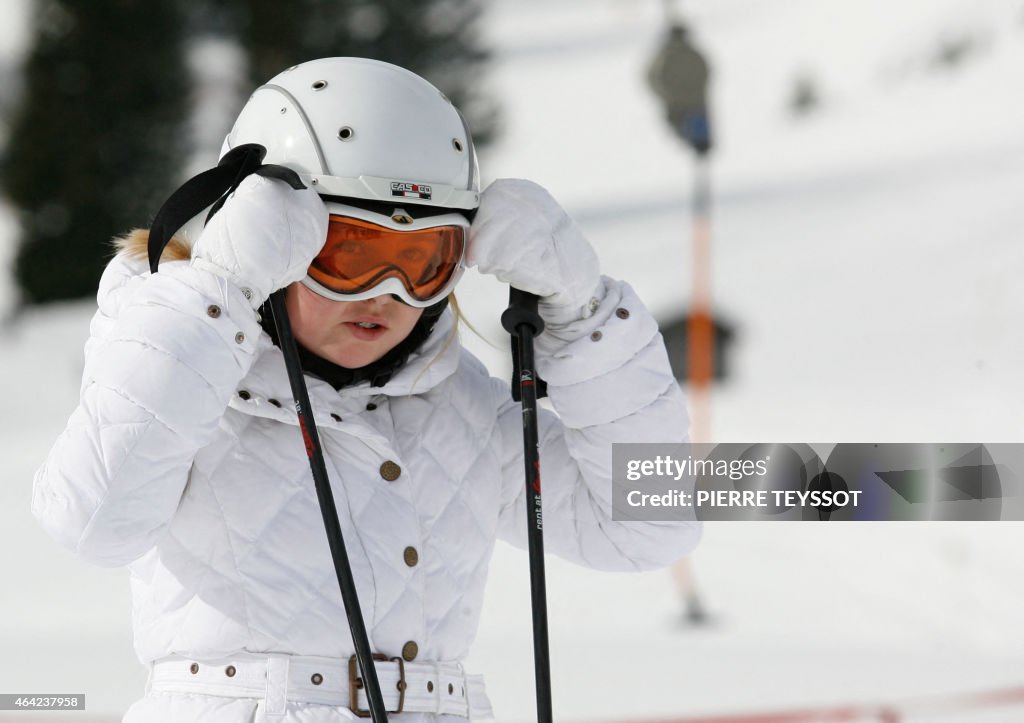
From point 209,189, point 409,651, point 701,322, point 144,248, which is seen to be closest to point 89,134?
point 701,322

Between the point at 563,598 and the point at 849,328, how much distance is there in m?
7.84

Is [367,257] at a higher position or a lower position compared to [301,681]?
higher

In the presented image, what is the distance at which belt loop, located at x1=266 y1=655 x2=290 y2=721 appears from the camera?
61.4 inches

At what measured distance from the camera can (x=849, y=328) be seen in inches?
509

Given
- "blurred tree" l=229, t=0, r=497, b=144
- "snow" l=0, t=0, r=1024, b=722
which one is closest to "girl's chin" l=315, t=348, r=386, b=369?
"snow" l=0, t=0, r=1024, b=722

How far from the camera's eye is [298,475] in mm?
1662

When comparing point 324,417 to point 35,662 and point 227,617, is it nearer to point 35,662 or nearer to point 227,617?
point 227,617

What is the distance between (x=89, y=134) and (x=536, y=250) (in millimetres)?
14441

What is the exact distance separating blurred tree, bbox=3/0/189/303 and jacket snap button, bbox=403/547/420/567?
1280 centimetres

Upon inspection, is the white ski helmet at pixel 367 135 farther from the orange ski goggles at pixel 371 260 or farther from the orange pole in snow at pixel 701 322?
the orange pole in snow at pixel 701 322

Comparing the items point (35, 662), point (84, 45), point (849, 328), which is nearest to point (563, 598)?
point (35, 662)

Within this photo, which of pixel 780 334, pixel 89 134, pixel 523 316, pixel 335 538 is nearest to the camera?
pixel 335 538

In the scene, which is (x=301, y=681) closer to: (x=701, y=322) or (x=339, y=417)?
(x=339, y=417)

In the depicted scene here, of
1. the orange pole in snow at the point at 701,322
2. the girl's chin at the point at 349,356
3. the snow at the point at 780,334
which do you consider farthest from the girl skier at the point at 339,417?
the orange pole in snow at the point at 701,322
